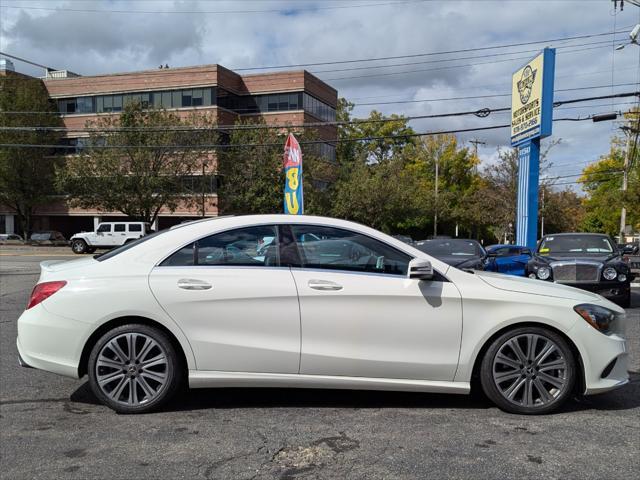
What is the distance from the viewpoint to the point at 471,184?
6481cm

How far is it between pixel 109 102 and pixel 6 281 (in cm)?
3995

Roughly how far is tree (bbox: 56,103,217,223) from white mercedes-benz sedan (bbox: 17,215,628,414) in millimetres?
33432

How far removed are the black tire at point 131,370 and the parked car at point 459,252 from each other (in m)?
6.96

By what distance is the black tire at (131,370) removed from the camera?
434cm

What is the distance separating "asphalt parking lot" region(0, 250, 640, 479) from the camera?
3.41 metres

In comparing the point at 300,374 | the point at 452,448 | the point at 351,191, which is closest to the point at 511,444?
the point at 452,448

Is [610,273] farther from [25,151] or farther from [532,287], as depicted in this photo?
[25,151]

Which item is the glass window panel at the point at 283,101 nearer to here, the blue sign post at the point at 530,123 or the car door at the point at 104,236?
the car door at the point at 104,236

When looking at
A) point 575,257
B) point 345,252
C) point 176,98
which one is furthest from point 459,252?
point 176,98

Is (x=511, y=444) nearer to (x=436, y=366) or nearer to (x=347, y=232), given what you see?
(x=436, y=366)

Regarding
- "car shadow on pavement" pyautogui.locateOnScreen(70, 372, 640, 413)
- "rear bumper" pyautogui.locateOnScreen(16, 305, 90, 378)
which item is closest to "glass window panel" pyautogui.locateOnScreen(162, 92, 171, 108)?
"car shadow on pavement" pyautogui.locateOnScreen(70, 372, 640, 413)

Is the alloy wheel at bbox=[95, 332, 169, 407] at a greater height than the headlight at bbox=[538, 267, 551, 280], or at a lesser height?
lesser

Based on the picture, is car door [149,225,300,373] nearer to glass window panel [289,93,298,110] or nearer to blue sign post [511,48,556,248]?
blue sign post [511,48,556,248]

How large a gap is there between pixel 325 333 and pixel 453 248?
25.7 feet
